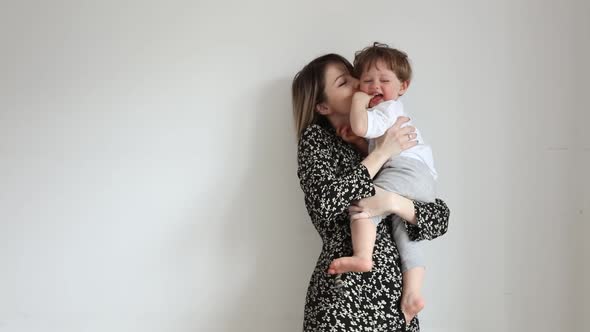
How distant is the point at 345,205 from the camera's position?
167cm

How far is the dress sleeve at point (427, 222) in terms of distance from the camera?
1697 millimetres

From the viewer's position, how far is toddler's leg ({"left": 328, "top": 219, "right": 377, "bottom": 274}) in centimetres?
159

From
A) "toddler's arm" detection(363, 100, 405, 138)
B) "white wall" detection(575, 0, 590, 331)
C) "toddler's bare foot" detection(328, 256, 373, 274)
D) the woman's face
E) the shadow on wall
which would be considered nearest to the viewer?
"toddler's bare foot" detection(328, 256, 373, 274)

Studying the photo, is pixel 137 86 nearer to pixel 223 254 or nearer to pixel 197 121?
pixel 197 121

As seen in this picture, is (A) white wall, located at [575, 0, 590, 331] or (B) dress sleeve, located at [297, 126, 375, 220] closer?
(B) dress sleeve, located at [297, 126, 375, 220]

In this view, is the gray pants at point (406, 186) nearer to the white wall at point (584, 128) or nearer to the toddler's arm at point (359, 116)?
the toddler's arm at point (359, 116)

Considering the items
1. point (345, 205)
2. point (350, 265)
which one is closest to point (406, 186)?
point (345, 205)

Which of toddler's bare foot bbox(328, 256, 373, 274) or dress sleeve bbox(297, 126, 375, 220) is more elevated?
dress sleeve bbox(297, 126, 375, 220)

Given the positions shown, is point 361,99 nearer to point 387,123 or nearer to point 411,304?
point 387,123

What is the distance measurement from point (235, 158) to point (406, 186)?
26.6 inches

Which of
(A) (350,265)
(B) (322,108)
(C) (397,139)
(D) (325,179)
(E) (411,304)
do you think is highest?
(B) (322,108)

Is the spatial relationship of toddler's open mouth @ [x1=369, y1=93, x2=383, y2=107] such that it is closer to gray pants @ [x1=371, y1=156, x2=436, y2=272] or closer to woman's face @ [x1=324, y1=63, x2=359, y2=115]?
woman's face @ [x1=324, y1=63, x2=359, y2=115]

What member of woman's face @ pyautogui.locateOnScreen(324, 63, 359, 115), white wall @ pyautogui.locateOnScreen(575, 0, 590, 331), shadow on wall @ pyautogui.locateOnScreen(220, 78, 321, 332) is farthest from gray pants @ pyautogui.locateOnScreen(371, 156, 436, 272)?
white wall @ pyautogui.locateOnScreen(575, 0, 590, 331)

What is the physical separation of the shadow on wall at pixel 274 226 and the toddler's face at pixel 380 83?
0.38 metres
